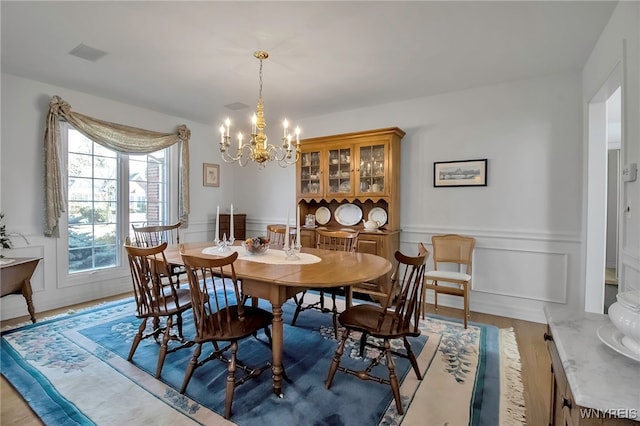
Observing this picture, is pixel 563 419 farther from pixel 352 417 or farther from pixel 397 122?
pixel 397 122

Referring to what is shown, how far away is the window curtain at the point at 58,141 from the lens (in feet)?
11.1

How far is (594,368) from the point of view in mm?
859

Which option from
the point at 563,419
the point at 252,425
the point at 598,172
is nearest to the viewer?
the point at 563,419

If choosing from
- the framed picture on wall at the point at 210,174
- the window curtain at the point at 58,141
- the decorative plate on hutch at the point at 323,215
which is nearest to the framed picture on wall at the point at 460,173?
the decorative plate on hutch at the point at 323,215

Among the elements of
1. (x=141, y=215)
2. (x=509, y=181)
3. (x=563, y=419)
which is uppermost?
(x=509, y=181)

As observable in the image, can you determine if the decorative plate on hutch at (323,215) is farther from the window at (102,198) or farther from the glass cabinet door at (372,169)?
the window at (102,198)

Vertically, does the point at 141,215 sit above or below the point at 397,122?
below

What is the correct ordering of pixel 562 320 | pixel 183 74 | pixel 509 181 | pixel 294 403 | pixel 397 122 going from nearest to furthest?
pixel 562 320 < pixel 294 403 < pixel 183 74 < pixel 509 181 < pixel 397 122

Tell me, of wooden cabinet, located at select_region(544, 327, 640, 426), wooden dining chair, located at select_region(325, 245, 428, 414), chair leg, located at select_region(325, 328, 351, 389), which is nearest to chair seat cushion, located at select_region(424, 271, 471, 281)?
wooden dining chair, located at select_region(325, 245, 428, 414)

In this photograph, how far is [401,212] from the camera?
4.06 m

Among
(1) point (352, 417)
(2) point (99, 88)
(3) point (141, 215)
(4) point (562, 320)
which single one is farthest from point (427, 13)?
(3) point (141, 215)

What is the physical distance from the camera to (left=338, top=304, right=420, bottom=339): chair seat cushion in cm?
189

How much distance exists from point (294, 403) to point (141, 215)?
3.64m

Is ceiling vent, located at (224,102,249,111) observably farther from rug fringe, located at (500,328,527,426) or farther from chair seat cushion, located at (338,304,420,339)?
rug fringe, located at (500,328,527,426)
